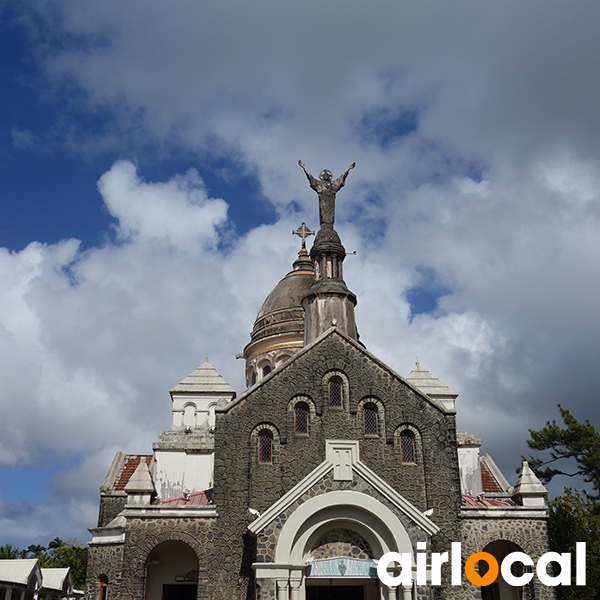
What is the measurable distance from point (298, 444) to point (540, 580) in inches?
362

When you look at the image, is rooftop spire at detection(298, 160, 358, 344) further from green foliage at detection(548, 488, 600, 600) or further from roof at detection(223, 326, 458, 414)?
green foliage at detection(548, 488, 600, 600)

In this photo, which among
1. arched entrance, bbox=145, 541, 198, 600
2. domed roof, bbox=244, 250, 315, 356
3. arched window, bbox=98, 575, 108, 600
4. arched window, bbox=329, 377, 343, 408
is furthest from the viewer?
domed roof, bbox=244, 250, 315, 356

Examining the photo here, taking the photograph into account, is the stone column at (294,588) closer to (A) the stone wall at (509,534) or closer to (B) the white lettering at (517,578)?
(A) the stone wall at (509,534)

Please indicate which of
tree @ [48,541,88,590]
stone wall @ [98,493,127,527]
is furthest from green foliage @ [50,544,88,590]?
stone wall @ [98,493,127,527]

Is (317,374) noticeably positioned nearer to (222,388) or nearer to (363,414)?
(363,414)

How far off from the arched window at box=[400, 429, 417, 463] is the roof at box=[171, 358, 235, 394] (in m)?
13.2

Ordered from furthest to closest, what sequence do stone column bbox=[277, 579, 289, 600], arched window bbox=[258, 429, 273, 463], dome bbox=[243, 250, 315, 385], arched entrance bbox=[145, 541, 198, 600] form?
dome bbox=[243, 250, 315, 385], arched entrance bbox=[145, 541, 198, 600], arched window bbox=[258, 429, 273, 463], stone column bbox=[277, 579, 289, 600]

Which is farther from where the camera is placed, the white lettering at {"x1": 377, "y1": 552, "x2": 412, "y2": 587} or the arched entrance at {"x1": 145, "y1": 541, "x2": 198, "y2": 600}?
the arched entrance at {"x1": 145, "y1": 541, "x2": 198, "y2": 600}

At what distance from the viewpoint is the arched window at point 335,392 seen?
2486 centimetres

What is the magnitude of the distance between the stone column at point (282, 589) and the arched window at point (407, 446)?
20.5ft

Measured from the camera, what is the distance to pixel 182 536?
22.6 m

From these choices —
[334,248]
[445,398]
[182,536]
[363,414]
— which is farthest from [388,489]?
[445,398]

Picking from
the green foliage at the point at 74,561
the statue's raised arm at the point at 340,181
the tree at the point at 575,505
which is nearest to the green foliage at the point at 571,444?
the tree at the point at 575,505

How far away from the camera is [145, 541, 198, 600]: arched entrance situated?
79.5ft
